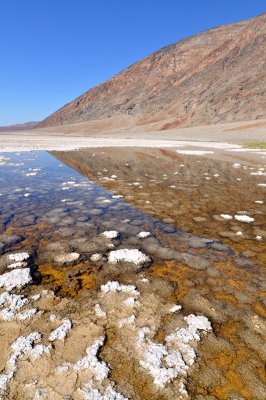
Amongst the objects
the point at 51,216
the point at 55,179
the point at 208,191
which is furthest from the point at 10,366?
the point at 55,179

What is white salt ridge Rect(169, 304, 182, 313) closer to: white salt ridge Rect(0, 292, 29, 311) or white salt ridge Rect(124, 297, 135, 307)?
white salt ridge Rect(124, 297, 135, 307)

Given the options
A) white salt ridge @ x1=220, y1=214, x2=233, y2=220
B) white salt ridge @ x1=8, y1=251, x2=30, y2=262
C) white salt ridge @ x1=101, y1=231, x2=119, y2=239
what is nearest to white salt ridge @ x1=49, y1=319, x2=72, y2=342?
white salt ridge @ x1=8, y1=251, x2=30, y2=262

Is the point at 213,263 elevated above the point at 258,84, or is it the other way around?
the point at 258,84

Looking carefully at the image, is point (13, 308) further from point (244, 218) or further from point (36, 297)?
point (244, 218)

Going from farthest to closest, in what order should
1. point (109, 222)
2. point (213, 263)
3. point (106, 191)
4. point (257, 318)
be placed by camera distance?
1. point (106, 191)
2. point (109, 222)
3. point (213, 263)
4. point (257, 318)

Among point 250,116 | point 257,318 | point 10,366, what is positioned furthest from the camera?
point 250,116

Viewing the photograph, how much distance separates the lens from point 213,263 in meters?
4.32

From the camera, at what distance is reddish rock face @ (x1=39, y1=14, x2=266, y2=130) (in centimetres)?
7725

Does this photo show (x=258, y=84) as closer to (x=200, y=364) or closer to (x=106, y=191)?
(x=106, y=191)

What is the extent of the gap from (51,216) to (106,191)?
2915 millimetres

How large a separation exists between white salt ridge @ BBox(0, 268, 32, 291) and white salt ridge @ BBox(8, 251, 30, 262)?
1.18ft

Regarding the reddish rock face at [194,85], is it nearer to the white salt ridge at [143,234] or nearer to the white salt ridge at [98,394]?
the white salt ridge at [143,234]

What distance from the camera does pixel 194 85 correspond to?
95.4 metres

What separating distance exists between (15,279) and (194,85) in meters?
102
